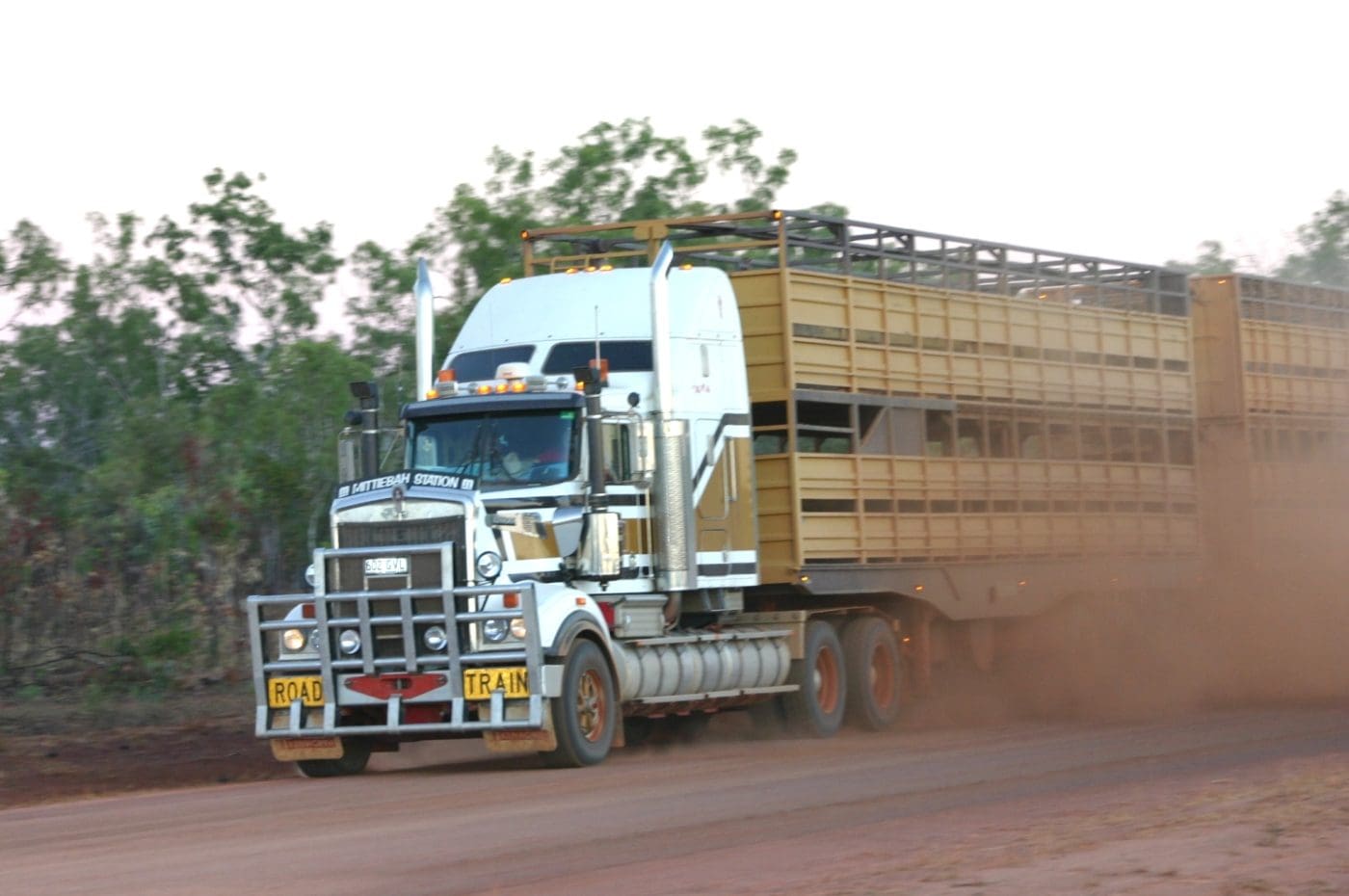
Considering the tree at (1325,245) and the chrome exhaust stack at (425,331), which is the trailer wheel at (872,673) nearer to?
the chrome exhaust stack at (425,331)

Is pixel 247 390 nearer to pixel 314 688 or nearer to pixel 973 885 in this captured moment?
pixel 314 688

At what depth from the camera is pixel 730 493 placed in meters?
17.9

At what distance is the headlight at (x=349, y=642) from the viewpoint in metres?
15.4

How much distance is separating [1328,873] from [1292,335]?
724 inches

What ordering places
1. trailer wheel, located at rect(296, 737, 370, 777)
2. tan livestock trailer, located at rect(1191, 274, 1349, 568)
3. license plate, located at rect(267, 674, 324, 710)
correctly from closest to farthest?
license plate, located at rect(267, 674, 324, 710), trailer wheel, located at rect(296, 737, 370, 777), tan livestock trailer, located at rect(1191, 274, 1349, 568)

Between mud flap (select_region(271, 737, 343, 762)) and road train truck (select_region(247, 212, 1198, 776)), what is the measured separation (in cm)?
3

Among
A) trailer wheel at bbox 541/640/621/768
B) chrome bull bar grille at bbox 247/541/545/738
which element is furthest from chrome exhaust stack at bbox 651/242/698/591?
chrome bull bar grille at bbox 247/541/545/738

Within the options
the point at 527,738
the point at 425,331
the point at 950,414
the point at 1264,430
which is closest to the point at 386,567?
the point at 527,738

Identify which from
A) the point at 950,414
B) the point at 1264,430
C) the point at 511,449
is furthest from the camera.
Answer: the point at 1264,430

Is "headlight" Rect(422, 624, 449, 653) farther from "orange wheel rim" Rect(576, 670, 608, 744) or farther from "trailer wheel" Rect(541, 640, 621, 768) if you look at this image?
"orange wheel rim" Rect(576, 670, 608, 744)

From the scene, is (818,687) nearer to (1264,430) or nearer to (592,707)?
(592,707)

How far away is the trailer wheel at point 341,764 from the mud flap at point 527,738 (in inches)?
56.7

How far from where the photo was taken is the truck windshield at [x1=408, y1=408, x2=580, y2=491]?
16234mm

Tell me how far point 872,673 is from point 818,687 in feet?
2.98
